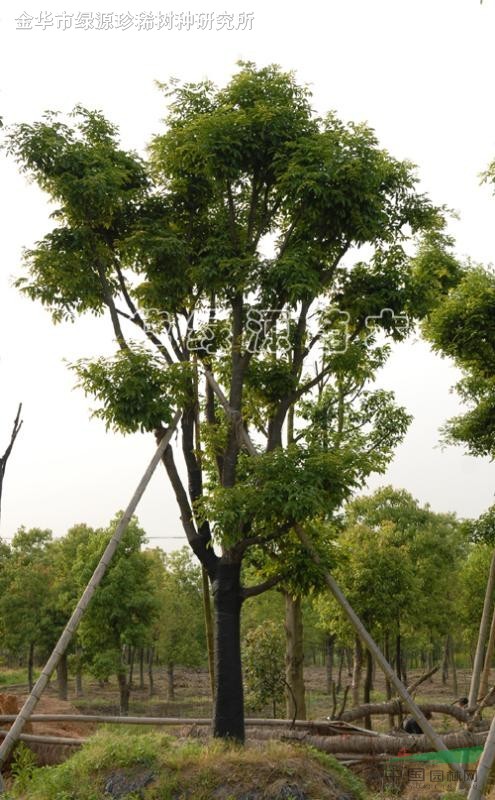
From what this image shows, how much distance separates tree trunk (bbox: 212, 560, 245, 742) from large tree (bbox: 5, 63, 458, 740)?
2 centimetres

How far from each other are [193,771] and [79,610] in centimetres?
258

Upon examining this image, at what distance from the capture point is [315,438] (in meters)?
13.0

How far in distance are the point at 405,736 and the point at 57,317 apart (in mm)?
8714

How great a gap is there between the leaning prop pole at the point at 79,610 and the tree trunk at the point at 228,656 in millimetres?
1587

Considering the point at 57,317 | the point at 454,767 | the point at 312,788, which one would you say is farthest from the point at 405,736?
the point at 57,317

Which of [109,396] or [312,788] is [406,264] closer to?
[109,396]

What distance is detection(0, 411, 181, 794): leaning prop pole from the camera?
418 inches

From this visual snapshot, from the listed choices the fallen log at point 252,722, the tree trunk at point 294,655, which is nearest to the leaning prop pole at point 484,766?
the fallen log at point 252,722

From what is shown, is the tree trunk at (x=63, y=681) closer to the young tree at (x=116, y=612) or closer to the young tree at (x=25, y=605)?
the young tree at (x=25, y=605)

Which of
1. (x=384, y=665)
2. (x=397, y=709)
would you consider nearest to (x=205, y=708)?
(x=397, y=709)

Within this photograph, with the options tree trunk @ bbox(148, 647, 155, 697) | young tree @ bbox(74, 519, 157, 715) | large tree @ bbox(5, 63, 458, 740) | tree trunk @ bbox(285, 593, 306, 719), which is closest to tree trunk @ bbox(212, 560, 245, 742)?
large tree @ bbox(5, 63, 458, 740)

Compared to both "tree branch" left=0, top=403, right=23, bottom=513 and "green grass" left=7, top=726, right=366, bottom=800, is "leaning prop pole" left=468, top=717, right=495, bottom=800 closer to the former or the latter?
"green grass" left=7, top=726, right=366, bottom=800

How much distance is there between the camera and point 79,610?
11.0m

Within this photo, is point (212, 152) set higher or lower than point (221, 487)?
higher
